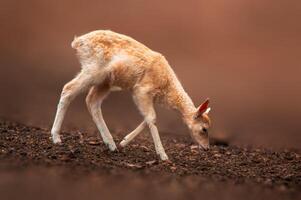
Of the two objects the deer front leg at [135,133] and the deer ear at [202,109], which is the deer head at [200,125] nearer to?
the deer ear at [202,109]

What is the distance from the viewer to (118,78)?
49.5ft

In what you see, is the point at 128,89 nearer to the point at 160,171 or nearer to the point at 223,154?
the point at 160,171

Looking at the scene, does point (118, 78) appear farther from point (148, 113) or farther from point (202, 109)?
point (202, 109)

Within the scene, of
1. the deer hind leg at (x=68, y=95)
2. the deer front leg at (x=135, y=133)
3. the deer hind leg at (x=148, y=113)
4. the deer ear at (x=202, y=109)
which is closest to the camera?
the deer hind leg at (x=68, y=95)

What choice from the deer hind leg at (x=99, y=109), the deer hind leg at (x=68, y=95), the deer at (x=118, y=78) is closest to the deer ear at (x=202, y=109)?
the deer at (x=118, y=78)

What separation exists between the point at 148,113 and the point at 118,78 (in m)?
1.20

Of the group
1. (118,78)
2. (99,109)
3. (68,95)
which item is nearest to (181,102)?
(118,78)

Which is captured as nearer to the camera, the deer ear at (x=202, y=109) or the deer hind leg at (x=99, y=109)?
the deer ear at (x=202, y=109)

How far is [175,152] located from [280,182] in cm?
427

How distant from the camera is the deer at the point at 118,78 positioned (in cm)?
1499

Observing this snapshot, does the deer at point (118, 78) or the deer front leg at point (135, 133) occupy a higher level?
the deer at point (118, 78)

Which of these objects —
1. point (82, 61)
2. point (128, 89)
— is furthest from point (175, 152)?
point (82, 61)

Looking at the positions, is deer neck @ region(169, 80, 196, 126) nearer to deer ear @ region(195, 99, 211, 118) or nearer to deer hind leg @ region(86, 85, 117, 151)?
deer ear @ region(195, 99, 211, 118)

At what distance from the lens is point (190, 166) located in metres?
14.9
